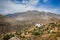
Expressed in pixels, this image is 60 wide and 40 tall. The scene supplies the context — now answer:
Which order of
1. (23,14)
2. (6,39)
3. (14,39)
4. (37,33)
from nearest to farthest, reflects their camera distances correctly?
1. (14,39)
2. (6,39)
3. (37,33)
4. (23,14)

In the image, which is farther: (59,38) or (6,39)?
(6,39)

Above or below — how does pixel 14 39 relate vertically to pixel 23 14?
above

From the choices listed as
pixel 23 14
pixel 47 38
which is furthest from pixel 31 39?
pixel 23 14

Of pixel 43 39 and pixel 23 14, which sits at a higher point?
pixel 43 39

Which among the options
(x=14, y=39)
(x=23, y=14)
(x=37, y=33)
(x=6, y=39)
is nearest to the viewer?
(x=14, y=39)

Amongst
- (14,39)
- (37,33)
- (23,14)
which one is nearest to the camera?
(14,39)

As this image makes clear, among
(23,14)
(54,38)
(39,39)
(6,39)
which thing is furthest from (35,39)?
(23,14)

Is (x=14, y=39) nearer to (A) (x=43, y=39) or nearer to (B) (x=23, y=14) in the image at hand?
(A) (x=43, y=39)

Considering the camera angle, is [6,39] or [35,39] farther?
[6,39]

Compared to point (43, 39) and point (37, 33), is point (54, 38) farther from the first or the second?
point (37, 33)
